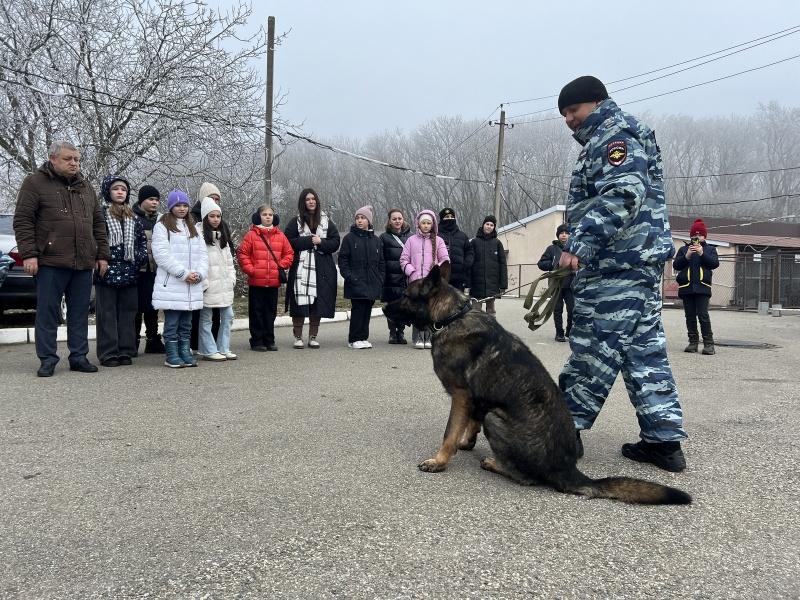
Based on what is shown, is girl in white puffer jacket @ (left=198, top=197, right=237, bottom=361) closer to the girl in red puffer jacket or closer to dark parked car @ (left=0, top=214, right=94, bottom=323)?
the girl in red puffer jacket

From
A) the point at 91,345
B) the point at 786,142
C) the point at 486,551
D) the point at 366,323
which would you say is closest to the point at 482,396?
the point at 486,551

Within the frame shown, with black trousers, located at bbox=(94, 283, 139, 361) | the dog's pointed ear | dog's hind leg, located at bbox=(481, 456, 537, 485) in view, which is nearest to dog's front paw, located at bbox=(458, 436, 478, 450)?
dog's hind leg, located at bbox=(481, 456, 537, 485)

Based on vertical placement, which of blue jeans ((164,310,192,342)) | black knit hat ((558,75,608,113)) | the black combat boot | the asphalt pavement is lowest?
the asphalt pavement

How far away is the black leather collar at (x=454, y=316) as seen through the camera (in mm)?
3982

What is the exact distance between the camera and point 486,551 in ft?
8.52

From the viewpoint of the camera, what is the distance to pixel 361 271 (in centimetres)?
909

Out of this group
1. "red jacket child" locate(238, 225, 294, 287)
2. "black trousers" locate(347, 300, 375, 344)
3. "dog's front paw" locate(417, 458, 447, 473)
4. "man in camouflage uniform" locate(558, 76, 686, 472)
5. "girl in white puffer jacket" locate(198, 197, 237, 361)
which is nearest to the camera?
"man in camouflage uniform" locate(558, 76, 686, 472)

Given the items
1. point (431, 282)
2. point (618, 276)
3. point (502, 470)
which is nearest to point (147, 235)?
point (431, 282)

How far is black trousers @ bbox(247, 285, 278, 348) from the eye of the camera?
8.42 metres

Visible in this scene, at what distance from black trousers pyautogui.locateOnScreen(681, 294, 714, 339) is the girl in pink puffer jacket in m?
3.98

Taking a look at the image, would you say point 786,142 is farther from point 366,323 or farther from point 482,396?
point 482,396

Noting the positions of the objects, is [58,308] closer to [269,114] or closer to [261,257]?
[261,257]

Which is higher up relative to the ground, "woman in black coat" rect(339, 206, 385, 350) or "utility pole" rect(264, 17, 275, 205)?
"utility pole" rect(264, 17, 275, 205)

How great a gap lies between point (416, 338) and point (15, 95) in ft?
30.1
